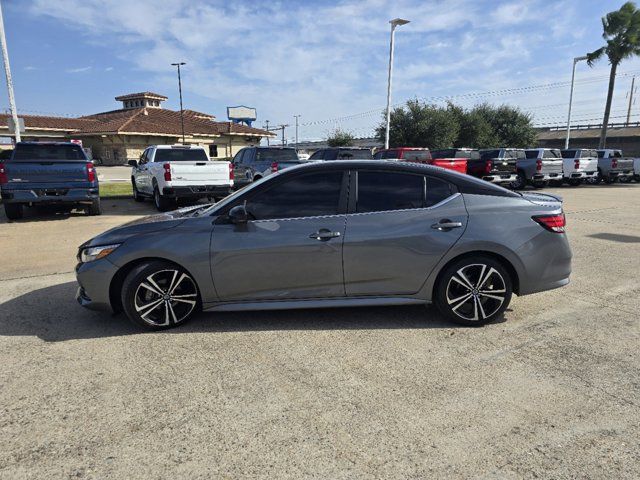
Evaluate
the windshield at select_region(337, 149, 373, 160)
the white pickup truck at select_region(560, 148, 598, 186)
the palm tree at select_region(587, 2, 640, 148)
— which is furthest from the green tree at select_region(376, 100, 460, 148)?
the windshield at select_region(337, 149, 373, 160)

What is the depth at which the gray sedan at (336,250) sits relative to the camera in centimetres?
391

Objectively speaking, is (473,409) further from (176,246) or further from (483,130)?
(483,130)

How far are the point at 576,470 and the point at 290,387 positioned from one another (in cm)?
172

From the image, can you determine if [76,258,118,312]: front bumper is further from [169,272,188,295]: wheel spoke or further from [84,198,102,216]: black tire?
[84,198,102,216]: black tire

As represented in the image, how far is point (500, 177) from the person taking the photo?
18.2m

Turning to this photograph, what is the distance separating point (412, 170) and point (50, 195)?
9035 millimetres

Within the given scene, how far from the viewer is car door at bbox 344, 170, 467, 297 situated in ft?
12.9

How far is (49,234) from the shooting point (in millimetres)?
8812

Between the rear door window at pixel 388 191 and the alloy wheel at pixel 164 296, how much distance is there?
5.58ft

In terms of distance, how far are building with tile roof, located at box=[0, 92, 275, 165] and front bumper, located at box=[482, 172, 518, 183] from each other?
3024 centimetres

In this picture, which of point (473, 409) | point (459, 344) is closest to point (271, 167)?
point (459, 344)

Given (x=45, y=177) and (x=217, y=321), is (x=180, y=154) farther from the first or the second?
(x=217, y=321)

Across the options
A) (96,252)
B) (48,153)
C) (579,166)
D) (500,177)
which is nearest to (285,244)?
(96,252)

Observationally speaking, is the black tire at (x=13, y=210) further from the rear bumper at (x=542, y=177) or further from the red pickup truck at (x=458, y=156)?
the rear bumper at (x=542, y=177)
